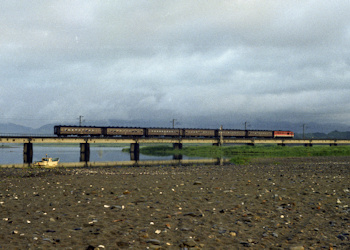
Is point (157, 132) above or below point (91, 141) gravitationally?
above

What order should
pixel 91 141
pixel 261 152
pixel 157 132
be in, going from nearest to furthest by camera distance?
pixel 261 152, pixel 91 141, pixel 157 132

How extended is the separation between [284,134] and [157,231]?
394 ft

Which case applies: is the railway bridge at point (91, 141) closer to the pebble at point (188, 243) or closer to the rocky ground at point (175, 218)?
the rocky ground at point (175, 218)

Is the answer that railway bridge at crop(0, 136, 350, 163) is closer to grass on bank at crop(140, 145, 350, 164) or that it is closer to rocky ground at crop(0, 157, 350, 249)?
grass on bank at crop(140, 145, 350, 164)

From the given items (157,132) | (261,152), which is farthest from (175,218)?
(157,132)

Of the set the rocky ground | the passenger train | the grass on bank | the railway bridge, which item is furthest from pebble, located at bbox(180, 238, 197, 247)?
the passenger train

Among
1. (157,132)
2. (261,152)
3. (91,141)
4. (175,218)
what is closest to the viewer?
(175,218)

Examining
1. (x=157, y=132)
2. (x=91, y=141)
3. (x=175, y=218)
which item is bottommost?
(x=175, y=218)

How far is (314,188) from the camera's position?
15.5 meters

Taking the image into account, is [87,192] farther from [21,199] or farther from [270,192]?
[270,192]

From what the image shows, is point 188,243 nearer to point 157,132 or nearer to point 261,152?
point 261,152

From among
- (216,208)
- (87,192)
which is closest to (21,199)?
(87,192)

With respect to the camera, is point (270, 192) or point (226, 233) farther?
point (270, 192)

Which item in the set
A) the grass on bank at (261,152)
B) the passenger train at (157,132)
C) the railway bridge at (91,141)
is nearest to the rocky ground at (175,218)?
the grass on bank at (261,152)
